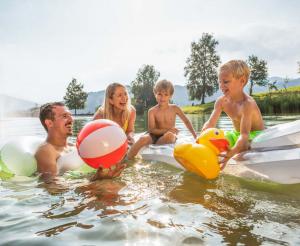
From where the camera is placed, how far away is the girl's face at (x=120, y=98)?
6238 millimetres

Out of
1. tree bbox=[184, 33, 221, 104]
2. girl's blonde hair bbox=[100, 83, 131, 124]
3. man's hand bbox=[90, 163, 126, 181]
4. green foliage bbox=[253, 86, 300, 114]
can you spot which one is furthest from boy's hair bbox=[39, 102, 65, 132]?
tree bbox=[184, 33, 221, 104]

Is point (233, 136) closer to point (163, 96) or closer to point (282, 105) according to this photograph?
point (163, 96)

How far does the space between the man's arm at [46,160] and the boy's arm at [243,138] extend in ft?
7.34

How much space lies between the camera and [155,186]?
3867 millimetres

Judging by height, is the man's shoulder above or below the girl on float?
below

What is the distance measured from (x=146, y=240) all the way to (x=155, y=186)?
64.5 inches

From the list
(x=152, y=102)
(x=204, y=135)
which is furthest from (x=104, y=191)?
(x=152, y=102)

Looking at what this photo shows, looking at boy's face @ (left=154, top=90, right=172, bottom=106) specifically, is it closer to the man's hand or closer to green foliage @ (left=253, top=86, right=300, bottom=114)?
the man's hand

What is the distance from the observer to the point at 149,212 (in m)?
2.83

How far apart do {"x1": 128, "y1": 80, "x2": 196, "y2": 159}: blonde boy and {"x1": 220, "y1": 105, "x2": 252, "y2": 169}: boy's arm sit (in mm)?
2038

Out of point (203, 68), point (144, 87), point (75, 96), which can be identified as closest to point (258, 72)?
point (203, 68)

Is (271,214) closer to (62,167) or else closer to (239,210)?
(239,210)

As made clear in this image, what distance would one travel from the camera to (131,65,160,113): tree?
66.9 metres

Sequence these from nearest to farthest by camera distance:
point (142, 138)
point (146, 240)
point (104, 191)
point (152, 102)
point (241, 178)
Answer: point (146, 240)
point (104, 191)
point (241, 178)
point (142, 138)
point (152, 102)
